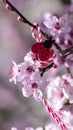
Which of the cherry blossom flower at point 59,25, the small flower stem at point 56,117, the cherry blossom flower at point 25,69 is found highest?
the cherry blossom flower at point 59,25

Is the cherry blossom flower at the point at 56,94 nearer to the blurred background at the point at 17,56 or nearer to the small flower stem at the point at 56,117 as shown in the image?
the small flower stem at the point at 56,117

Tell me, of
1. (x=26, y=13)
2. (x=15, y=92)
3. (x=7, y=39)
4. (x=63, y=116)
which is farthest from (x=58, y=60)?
(x=7, y=39)

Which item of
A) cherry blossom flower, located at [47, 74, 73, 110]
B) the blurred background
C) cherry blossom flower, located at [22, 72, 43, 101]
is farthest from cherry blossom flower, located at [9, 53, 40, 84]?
the blurred background

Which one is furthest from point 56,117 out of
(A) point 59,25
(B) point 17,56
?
(B) point 17,56

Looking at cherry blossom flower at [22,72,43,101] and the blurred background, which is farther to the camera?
the blurred background

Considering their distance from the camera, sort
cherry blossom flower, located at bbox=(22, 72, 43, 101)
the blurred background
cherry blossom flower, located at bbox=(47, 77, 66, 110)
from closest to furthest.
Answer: cherry blossom flower, located at bbox=(22, 72, 43, 101) < cherry blossom flower, located at bbox=(47, 77, 66, 110) < the blurred background

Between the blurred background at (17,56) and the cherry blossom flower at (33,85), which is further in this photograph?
the blurred background at (17,56)

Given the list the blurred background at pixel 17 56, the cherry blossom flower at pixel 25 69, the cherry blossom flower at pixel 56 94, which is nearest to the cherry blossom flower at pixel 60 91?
the cherry blossom flower at pixel 56 94

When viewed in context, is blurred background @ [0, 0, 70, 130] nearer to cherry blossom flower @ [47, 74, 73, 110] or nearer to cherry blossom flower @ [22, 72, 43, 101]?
cherry blossom flower @ [47, 74, 73, 110]

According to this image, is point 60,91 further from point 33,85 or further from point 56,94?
point 33,85
